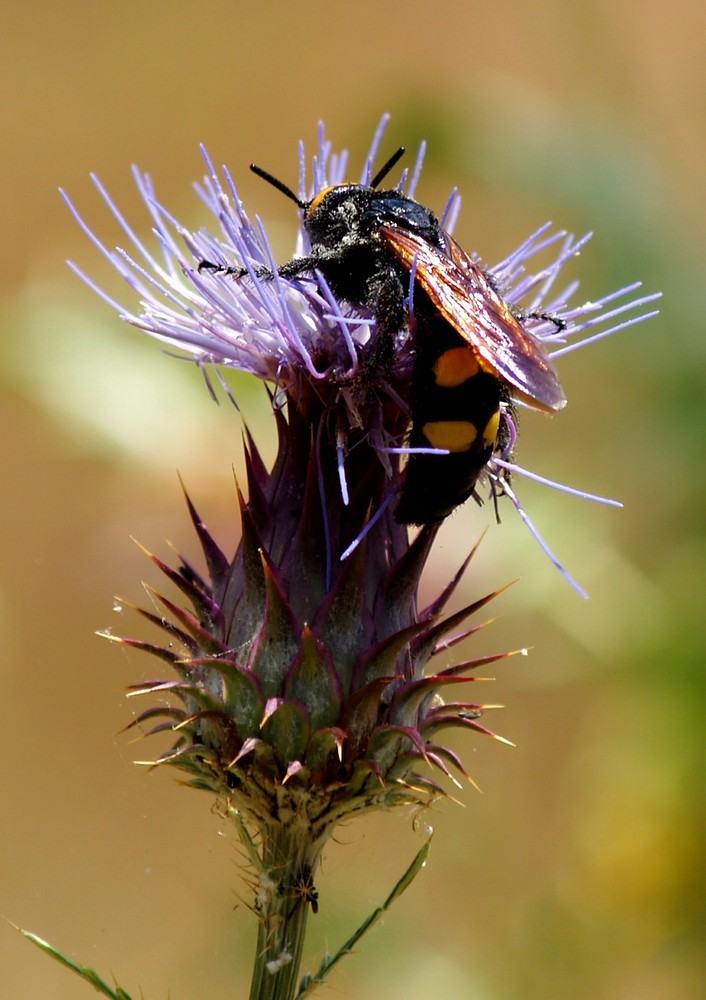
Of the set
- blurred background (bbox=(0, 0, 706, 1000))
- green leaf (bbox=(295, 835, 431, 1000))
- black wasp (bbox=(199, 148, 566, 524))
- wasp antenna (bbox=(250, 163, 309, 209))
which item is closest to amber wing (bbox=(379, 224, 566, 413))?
black wasp (bbox=(199, 148, 566, 524))

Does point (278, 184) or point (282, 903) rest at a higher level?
point (278, 184)

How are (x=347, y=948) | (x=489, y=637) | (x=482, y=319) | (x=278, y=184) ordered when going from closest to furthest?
(x=482, y=319) → (x=347, y=948) → (x=278, y=184) → (x=489, y=637)

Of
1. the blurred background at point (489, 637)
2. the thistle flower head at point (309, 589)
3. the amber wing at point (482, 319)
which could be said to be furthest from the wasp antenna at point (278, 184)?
the blurred background at point (489, 637)

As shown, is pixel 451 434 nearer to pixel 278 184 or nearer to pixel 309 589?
pixel 309 589

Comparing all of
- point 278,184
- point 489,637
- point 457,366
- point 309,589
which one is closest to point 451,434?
point 457,366

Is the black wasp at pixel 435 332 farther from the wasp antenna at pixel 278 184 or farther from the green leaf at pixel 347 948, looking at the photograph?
the green leaf at pixel 347 948

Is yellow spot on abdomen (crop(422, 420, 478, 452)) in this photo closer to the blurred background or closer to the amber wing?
the amber wing

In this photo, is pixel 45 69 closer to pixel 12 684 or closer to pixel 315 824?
pixel 12 684
